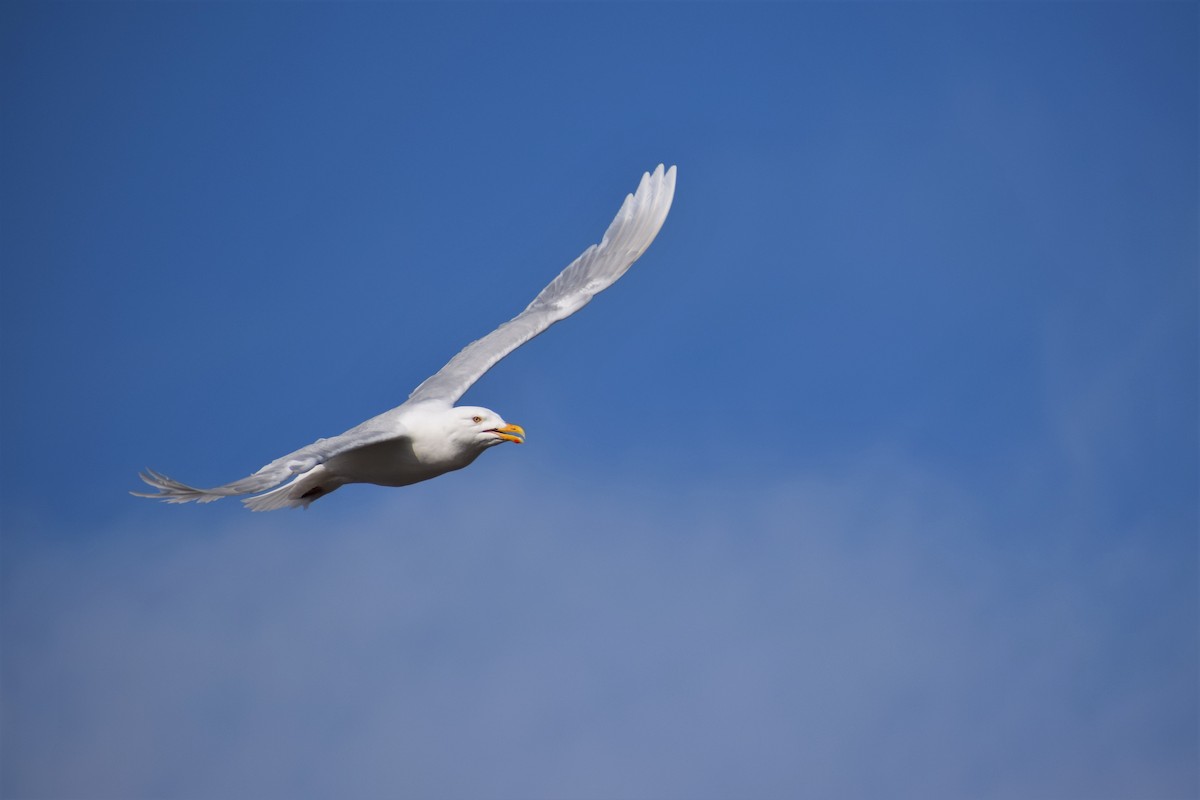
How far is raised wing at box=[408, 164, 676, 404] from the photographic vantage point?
18.1 m

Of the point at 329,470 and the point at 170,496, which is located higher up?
the point at 329,470

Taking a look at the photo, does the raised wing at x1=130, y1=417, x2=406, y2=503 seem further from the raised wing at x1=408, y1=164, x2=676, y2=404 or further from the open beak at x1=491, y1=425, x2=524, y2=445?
the raised wing at x1=408, y1=164, x2=676, y2=404

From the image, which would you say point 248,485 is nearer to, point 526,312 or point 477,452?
point 477,452

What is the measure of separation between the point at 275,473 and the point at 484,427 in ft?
9.52

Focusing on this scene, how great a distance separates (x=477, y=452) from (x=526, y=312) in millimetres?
3904

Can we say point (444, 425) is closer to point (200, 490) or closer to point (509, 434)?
point (509, 434)

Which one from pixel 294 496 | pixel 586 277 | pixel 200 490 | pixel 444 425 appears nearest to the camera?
pixel 200 490

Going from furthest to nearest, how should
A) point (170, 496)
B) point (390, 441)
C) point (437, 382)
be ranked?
1. point (437, 382)
2. point (390, 441)
3. point (170, 496)

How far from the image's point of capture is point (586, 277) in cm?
1939

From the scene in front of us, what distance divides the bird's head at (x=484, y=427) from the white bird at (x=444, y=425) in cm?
1

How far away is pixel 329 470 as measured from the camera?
50.4 feet

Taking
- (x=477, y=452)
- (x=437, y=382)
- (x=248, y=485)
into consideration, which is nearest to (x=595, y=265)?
(x=437, y=382)

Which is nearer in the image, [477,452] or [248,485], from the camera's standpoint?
[248,485]

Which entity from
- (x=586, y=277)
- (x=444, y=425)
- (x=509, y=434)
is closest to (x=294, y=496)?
(x=444, y=425)
